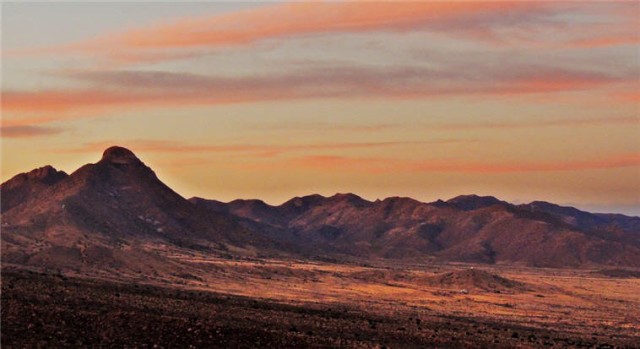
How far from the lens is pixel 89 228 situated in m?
164

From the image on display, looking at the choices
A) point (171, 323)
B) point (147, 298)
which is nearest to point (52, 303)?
point (171, 323)

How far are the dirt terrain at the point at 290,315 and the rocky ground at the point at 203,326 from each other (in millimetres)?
106

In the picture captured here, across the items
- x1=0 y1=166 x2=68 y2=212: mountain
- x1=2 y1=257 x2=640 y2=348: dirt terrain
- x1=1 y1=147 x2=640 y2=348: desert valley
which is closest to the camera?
x1=2 y1=257 x2=640 y2=348: dirt terrain

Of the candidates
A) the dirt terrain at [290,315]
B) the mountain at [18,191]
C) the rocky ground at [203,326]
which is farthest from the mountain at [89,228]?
the rocky ground at [203,326]

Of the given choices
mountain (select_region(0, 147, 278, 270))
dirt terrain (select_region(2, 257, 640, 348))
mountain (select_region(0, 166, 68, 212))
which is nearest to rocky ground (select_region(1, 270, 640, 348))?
dirt terrain (select_region(2, 257, 640, 348))

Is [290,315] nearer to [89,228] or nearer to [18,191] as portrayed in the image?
[89,228]

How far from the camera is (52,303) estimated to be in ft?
183

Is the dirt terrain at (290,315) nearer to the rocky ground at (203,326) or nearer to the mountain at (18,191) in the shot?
the rocky ground at (203,326)

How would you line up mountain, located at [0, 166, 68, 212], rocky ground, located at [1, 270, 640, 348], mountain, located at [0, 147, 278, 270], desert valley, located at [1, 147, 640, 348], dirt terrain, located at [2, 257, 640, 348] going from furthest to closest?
1. mountain, located at [0, 166, 68, 212]
2. mountain, located at [0, 147, 278, 270]
3. desert valley, located at [1, 147, 640, 348]
4. dirt terrain, located at [2, 257, 640, 348]
5. rocky ground, located at [1, 270, 640, 348]

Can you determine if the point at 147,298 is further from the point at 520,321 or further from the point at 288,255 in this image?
the point at 288,255

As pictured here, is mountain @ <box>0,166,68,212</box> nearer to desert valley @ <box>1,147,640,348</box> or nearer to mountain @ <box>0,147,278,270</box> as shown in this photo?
mountain @ <box>0,147,278,270</box>

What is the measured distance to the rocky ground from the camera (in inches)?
1906

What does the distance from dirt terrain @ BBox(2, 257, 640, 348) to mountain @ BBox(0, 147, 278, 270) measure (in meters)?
13.2

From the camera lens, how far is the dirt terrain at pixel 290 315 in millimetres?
50156
